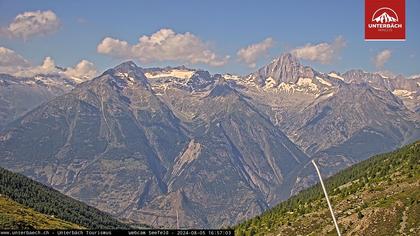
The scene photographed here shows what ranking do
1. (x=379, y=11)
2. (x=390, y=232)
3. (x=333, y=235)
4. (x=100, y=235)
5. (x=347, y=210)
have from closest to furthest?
1. (x=100, y=235)
2. (x=379, y=11)
3. (x=390, y=232)
4. (x=333, y=235)
5. (x=347, y=210)

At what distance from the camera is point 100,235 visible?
31.0m

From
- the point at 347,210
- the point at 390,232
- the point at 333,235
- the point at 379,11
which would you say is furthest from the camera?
the point at 347,210

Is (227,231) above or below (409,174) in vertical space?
below

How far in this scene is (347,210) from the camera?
184750 mm

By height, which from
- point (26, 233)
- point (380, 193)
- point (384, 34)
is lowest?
point (26, 233)

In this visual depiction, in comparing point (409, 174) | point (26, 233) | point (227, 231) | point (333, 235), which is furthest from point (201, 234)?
point (409, 174)

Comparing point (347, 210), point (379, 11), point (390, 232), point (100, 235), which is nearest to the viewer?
point (100, 235)

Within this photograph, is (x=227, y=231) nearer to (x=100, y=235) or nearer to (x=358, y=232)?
(x=100, y=235)

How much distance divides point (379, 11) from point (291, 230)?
126628 millimetres

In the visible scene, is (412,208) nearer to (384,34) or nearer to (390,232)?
(390,232)

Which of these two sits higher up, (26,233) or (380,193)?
(380,193)

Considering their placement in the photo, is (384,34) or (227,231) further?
(384,34)

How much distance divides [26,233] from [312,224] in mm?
161818

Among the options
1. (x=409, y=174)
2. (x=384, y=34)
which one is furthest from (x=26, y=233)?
(x=409, y=174)
